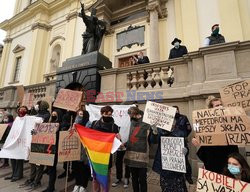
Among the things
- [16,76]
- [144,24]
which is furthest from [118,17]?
[16,76]

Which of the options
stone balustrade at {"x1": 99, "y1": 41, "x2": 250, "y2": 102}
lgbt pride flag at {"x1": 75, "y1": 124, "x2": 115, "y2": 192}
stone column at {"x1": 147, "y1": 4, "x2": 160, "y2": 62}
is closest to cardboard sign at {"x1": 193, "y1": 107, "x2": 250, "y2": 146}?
lgbt pride flag at {"x1": 75, "y1": 124, "x2": 115, "y2": 192}

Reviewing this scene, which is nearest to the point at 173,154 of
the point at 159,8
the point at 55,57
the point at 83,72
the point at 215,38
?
the point at 215,38

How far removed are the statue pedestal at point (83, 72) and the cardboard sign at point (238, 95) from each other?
179 inches

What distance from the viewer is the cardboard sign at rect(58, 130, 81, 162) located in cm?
343

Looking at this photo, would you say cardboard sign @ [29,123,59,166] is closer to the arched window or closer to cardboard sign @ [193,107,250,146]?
cardboard sign @ [193,107,250,146]

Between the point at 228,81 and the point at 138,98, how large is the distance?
2.54m

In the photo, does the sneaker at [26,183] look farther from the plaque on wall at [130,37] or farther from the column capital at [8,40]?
the column capital at [8,40]

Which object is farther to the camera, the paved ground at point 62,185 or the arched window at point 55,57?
the arched window at point 55,57

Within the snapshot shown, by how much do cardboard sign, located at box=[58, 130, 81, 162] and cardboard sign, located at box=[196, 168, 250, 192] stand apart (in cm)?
234

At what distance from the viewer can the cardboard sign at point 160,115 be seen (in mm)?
2951

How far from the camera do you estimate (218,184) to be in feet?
6.29

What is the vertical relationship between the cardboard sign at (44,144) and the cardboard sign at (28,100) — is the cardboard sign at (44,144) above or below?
below

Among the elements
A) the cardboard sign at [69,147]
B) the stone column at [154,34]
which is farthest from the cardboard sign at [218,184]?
the stone column at [154,34]

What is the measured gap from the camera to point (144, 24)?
11320 mm
